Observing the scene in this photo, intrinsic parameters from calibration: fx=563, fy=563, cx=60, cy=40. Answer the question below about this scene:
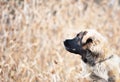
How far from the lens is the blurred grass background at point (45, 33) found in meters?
7.55

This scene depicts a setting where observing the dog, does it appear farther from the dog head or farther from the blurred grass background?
the blurred grass background

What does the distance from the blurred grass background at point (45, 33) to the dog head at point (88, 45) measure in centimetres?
39

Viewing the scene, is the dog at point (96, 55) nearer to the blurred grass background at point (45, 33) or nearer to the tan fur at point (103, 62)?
the tan fur at point (103, 62)

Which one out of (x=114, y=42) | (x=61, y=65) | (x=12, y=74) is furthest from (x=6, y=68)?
(x=114, y=42)

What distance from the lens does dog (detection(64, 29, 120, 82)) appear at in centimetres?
695

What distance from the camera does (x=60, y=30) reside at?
9.65m

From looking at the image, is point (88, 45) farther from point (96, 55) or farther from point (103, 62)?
point (103, 62)

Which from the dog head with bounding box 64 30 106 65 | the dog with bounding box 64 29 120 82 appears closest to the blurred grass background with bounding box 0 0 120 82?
the dog with bounding box 64 29 120 82

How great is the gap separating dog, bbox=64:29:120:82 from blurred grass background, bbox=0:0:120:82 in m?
0.29

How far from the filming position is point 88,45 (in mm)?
6949

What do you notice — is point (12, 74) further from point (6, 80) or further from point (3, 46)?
point (3, 46)

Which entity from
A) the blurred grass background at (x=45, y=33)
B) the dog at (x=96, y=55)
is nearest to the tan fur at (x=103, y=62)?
the dog at (x=96, y=55)

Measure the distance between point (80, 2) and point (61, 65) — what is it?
2.85 meters

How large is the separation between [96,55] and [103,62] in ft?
0.42
